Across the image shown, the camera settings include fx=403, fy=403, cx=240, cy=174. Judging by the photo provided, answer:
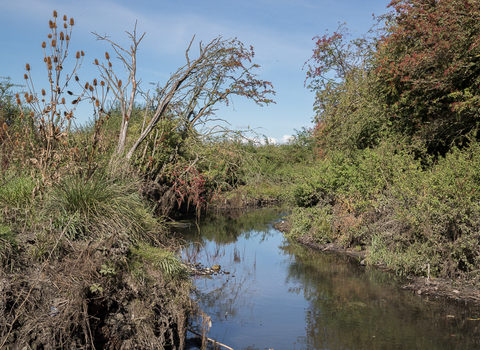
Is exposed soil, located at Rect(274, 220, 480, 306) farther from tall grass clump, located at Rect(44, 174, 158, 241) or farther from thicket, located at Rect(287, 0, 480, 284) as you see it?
tall grass clump, located at Rect(44, 174, 158, 241)

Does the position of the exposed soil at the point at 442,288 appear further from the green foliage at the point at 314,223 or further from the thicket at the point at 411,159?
the green foliage at the point at 314,223

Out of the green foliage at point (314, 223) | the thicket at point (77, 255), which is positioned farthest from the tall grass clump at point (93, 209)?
the green foliage at point (314, 223)

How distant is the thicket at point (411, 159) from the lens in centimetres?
842

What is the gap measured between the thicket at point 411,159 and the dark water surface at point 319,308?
1080 mm

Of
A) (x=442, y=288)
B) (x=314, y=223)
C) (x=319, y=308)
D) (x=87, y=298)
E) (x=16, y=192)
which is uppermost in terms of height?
(x=16, y=192)

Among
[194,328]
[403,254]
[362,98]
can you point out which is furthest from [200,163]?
[194,328]

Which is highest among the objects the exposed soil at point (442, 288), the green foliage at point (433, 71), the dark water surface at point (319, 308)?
the green foliage at point (433, 71)

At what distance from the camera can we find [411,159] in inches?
448

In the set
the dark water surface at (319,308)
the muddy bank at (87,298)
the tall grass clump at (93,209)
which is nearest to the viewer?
the muddy bank at (87,298)

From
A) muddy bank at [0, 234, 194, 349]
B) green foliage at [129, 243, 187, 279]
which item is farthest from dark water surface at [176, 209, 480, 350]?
muddy bank at [0, 234, 194, 349]

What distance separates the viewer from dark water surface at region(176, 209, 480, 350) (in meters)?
6.08

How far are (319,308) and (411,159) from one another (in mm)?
5957

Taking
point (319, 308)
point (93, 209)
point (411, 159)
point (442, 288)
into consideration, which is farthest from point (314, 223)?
point (93, 209)

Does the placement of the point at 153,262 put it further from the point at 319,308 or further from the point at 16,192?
the point at 319,308
